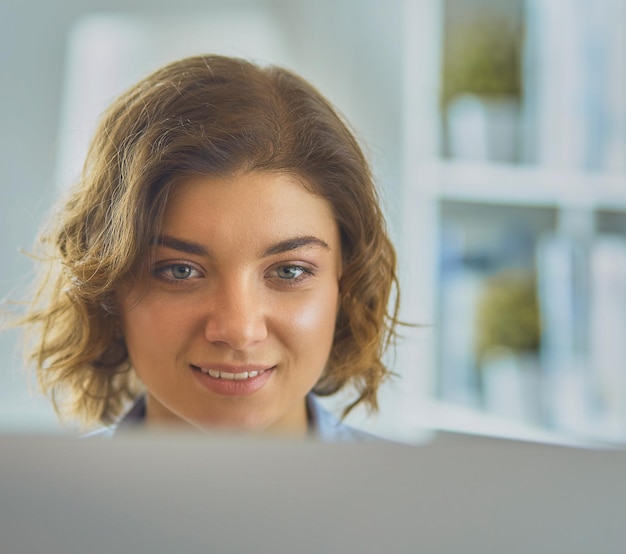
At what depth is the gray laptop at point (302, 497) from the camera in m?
0.24

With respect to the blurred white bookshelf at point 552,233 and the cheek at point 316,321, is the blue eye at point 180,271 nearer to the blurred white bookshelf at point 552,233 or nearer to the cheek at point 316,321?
the cheek at point 316,321

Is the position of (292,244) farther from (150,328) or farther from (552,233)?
(552,233)

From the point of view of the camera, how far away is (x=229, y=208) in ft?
1.27

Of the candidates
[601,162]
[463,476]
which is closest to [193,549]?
[463,476]

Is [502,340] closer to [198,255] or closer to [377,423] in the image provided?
[377,423]

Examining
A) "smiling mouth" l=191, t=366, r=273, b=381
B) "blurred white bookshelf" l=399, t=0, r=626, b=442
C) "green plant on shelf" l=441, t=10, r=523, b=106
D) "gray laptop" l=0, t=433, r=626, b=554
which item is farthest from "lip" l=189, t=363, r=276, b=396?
"green plant on shelf" l=441, t=10, r=523, b=106

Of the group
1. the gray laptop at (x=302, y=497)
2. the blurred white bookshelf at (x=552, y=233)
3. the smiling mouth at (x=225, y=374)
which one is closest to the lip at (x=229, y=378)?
the smiling mouth at (x=225, y=374)

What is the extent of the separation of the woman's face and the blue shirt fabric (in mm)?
13

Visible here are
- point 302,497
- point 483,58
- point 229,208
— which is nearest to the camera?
point 302,497

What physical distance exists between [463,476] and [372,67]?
1.34 feet

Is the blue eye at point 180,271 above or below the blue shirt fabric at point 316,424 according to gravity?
above

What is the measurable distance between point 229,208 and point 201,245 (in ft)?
0.08

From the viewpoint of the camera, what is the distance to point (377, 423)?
528 mm

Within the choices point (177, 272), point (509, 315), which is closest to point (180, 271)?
point (177, 272)
